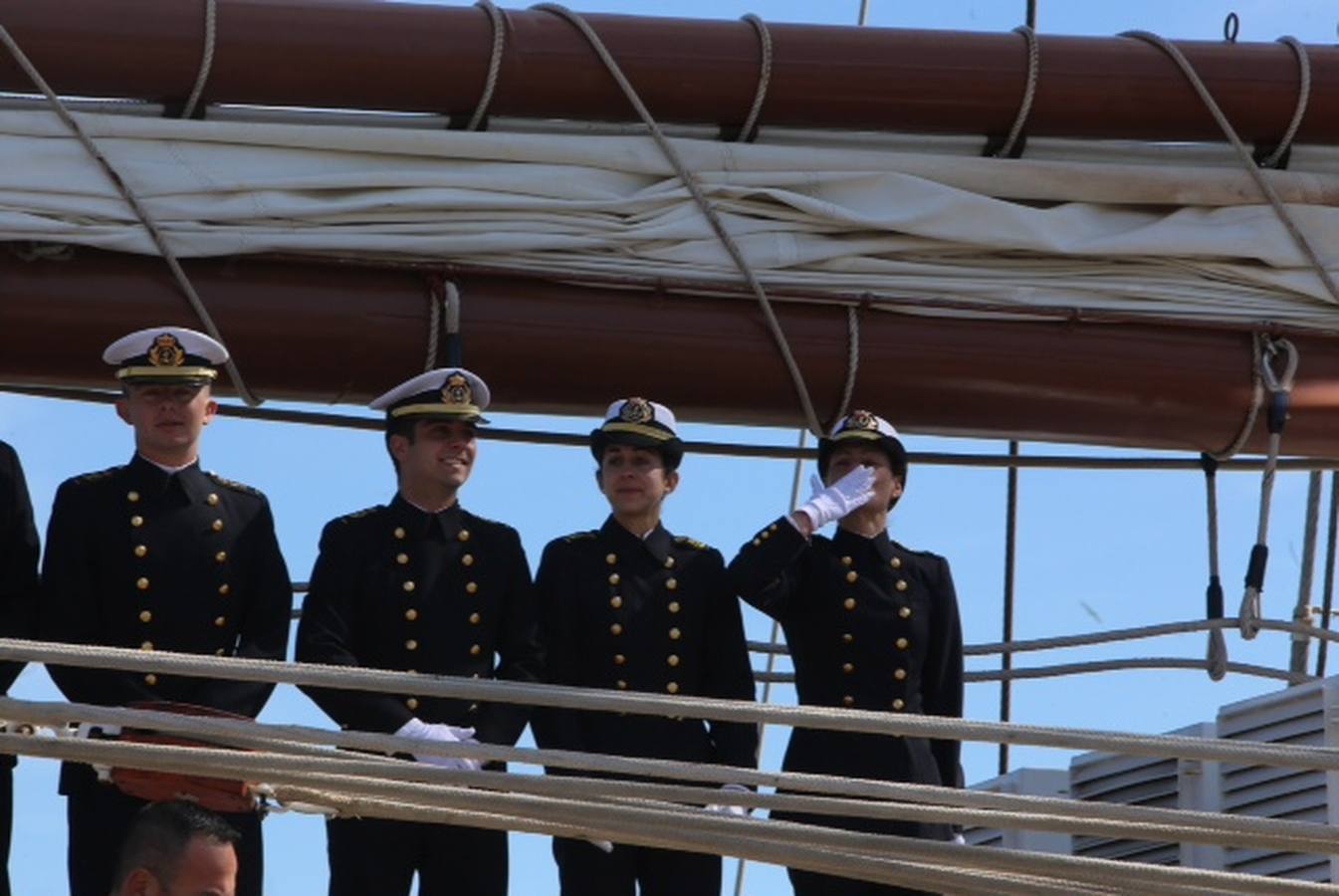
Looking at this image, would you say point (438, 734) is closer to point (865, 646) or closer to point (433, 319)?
point (865, 646)

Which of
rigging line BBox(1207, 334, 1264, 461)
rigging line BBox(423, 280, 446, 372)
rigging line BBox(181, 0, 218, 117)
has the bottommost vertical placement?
rigging line BBox(423, 280, 446, 372)

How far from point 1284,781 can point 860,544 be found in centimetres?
103

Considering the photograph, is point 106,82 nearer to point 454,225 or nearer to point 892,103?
point 454,225

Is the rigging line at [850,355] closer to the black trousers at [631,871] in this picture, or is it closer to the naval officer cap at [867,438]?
the naval officer cap at [867,438]

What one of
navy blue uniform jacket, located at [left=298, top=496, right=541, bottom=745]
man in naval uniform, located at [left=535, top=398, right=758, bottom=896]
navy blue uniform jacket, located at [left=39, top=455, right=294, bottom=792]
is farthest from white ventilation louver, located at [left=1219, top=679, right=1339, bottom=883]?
navy blue uniform jacket, located at [left=39, top=455, right=294, bottom=792]

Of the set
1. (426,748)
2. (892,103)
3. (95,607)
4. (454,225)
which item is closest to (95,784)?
(95,607)

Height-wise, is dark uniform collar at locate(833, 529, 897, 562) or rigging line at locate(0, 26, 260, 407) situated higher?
rigging line at locate(0, 26, 260, 407)

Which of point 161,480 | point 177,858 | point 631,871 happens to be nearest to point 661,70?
point 161,480

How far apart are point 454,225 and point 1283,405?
6.13 feet

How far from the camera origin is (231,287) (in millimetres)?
7449

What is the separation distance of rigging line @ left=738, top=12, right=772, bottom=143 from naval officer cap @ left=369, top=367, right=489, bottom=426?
3.48ft

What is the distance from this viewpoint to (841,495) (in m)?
7.07

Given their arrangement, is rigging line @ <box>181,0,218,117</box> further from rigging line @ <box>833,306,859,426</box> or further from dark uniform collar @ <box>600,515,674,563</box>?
rigging line @ <box>833,306,859,426</box>

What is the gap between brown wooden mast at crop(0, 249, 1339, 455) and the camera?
24.2 feet
